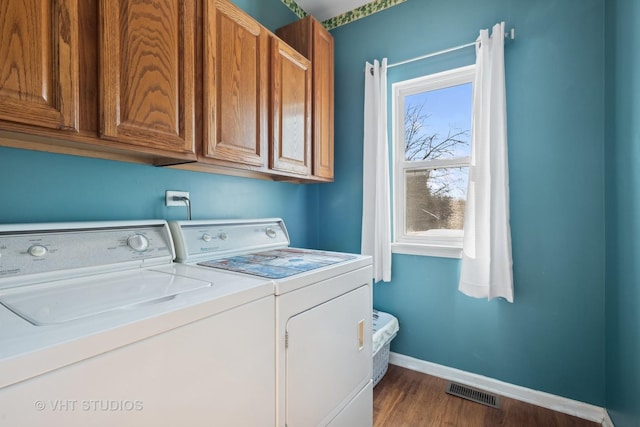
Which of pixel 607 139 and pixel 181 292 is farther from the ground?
pixel 607 139

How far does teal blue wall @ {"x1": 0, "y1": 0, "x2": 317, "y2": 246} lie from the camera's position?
42.8 inches

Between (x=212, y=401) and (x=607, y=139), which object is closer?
(x=212, y=401)

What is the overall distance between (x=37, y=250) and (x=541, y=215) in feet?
8.14

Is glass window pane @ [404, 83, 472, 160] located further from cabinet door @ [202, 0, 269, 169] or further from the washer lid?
the washer lid

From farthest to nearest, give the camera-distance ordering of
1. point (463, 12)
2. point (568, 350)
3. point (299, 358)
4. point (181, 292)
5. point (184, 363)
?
point (463, 12) < point (568, 350) < point (299, 358) < point (181, 292) < point (184, 363)

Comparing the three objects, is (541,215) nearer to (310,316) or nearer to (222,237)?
(310,316)

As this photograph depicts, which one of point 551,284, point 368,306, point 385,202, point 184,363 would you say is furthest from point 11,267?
point 551,284

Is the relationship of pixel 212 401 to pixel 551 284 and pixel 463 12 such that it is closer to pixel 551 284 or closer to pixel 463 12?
pixel 551 284

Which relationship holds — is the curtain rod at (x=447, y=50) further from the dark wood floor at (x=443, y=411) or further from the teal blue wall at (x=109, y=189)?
the dark wood floor at (x=443, y=411)

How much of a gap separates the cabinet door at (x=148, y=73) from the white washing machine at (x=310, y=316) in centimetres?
47

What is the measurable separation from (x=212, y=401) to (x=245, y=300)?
272 millimetres

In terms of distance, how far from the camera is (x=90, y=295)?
837mm

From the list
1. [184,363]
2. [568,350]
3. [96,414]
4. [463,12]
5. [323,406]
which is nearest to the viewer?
[96,414]

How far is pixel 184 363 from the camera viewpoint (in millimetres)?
721
